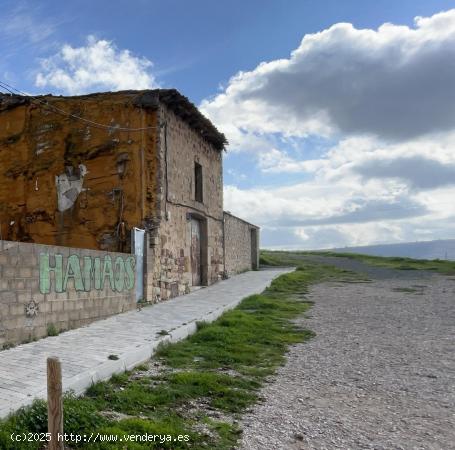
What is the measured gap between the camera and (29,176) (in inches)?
531

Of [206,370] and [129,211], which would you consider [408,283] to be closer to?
[129,211]

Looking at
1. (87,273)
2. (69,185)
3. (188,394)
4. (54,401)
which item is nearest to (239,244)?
(69,185)

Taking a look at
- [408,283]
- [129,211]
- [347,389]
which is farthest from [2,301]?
[408,283]

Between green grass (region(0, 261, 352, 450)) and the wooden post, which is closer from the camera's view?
the wooden post

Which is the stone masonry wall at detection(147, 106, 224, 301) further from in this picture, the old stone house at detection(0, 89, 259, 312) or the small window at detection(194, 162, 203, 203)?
the small window at detection(194, 162, 203, 203)

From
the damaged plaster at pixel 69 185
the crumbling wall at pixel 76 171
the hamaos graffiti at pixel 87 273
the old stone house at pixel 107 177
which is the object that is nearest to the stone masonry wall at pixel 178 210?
the old stone house at pixel 107 177

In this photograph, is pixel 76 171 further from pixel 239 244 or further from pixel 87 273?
pixel 239 244

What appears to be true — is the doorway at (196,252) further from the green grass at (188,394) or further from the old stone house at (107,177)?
the green grass at (188,394)

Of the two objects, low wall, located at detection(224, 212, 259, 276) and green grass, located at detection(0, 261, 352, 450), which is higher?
low wall, located at detection(224, 212, 259, 276)

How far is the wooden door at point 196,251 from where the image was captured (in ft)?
52.9

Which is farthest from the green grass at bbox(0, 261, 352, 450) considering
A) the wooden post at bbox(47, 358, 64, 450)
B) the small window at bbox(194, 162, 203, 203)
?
the small window at bbox(194, 162, 203, 203)

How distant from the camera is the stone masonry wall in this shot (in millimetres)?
12516

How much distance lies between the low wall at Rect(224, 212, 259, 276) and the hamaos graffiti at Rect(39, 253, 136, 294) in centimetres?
951

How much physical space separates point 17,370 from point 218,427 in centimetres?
254
